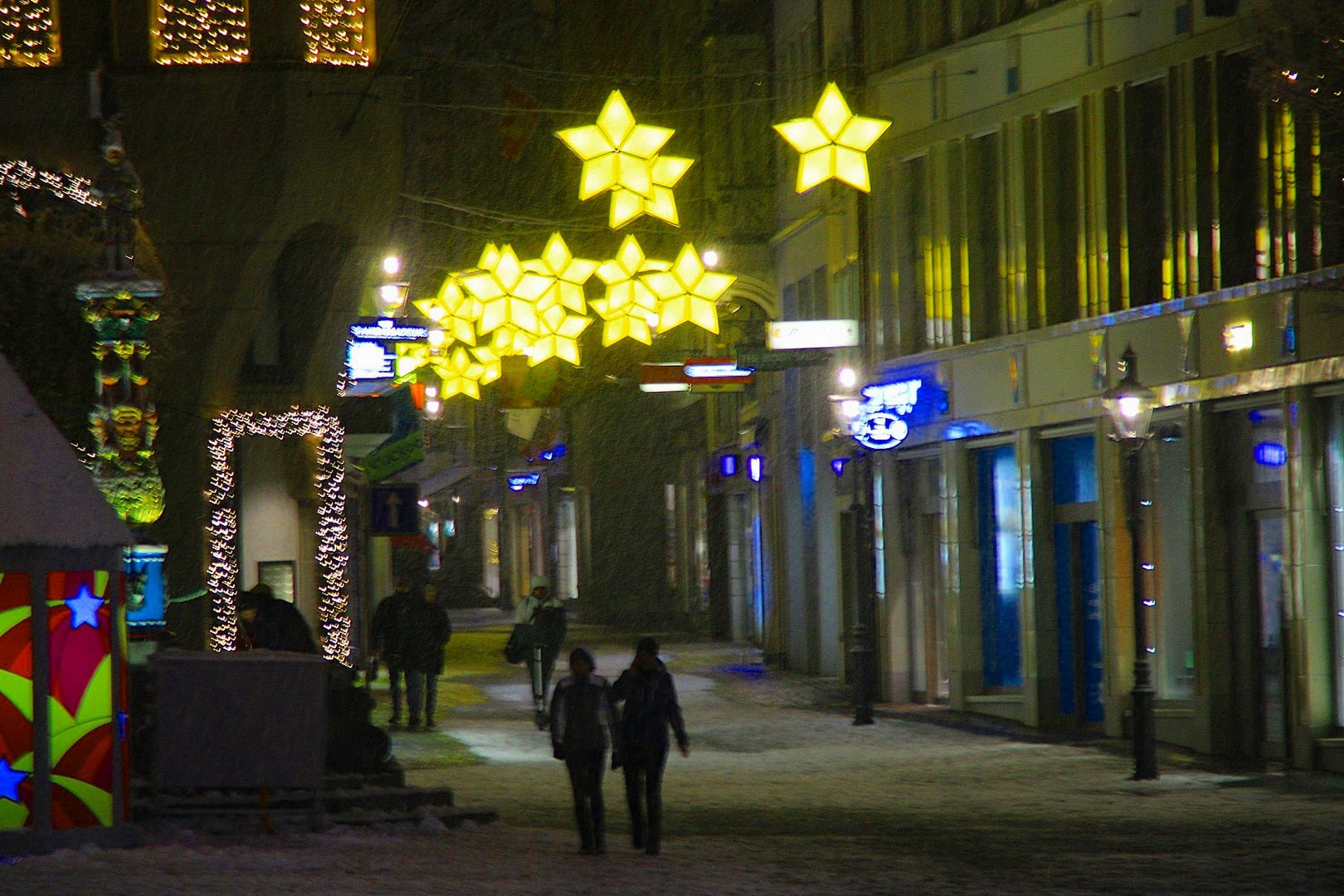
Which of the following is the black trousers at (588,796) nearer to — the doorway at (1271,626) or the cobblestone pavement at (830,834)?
the cobblestone pavement at (830,834)

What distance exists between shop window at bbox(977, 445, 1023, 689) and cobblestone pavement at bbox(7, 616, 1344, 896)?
1346mm

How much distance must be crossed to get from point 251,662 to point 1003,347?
12.7 metres

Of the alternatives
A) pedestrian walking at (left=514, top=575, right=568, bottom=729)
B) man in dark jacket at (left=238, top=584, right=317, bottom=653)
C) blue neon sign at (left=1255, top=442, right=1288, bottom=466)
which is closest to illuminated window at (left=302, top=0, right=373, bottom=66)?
pedestrian walking at (left=514, top=575, right=568, bottom=729)

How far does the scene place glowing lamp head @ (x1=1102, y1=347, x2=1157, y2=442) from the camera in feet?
59.6

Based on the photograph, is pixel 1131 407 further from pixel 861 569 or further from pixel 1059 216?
pixel 861 569

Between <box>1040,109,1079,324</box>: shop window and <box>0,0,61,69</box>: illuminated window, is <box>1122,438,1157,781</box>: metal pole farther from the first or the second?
<box>0,0,61,69</box>: illuminated window

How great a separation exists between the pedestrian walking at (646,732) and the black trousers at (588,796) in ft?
0.83

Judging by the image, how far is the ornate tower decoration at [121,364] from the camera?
1527cm

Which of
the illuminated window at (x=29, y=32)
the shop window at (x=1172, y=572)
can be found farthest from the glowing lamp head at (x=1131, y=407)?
the illuminated window at (x=29, y=32)

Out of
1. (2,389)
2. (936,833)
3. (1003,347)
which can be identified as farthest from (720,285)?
(2,389)

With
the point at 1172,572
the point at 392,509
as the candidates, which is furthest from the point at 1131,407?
the point at 392,509

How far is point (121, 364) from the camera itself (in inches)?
606

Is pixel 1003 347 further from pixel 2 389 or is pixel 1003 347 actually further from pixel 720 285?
pixel 2 389

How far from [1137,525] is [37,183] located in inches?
516
